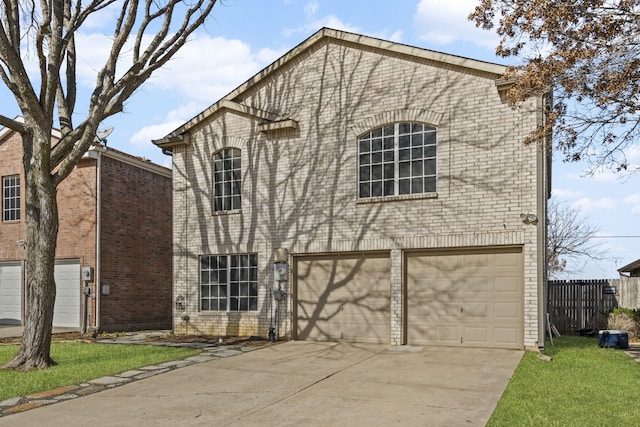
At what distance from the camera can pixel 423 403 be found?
26.1ft

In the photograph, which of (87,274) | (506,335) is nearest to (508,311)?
(506,335)

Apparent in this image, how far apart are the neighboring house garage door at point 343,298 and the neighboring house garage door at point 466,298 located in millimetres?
743

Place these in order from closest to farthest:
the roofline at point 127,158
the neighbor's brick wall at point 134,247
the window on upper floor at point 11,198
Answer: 1. the roofline at point 127,158
2. the neighbor's brick wall at point 134,247
3. the window on upper floor at point 11,198

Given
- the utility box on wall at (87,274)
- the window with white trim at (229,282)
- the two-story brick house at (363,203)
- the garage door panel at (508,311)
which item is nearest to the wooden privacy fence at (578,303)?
the two-story brick house at (363,203)

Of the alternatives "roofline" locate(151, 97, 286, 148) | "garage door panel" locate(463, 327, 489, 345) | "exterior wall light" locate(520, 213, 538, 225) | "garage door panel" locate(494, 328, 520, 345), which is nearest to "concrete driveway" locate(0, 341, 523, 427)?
"garage door panel" locate(494, 328, 520, 345)

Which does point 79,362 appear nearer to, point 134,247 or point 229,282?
point 229,282

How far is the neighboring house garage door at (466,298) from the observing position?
12.9m

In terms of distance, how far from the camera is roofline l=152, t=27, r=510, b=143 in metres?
13.3

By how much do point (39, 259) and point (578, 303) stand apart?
14.0 m

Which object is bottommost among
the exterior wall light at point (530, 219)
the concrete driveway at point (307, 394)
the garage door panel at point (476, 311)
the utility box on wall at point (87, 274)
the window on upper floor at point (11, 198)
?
the concrete driveway at point (307, 394)

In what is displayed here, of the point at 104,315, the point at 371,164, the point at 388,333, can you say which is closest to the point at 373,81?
the point at 371,164

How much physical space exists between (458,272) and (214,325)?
703cm

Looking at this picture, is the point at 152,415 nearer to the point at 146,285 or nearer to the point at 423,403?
the point at 423,403

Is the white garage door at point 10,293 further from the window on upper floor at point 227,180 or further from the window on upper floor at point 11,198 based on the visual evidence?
the window on upper floor at point 227,180
